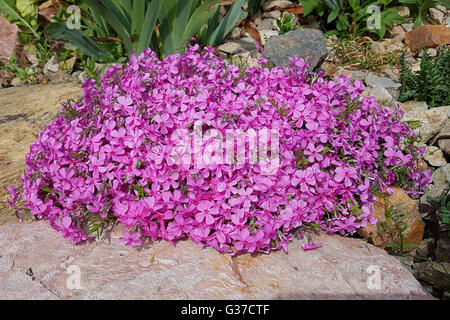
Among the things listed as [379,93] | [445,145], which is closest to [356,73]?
[379,93]

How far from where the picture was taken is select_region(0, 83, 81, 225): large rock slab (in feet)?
10.2

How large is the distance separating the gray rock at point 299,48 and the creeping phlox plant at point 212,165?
142 centimetres

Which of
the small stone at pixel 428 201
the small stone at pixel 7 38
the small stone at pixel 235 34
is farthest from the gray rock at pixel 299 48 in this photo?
the small stone at pixel 7 38

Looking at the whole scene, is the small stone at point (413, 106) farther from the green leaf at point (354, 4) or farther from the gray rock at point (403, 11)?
the gray rock at point (403, 11)

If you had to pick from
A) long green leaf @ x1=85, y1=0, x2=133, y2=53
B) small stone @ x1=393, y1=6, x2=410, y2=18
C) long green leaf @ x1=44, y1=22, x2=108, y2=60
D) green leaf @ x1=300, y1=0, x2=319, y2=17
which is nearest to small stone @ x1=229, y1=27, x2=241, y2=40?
green leaf @ x1=300, y1=0, x2=319, y2=17

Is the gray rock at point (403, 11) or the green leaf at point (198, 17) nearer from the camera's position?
the green leaf at point (198, 17)

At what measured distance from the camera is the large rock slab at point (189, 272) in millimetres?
2086

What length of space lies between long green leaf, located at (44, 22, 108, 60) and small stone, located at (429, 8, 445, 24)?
430cm

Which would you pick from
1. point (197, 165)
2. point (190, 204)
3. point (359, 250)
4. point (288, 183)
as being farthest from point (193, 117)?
point (359, 250)

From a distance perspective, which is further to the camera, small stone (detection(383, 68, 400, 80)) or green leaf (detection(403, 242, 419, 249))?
small stone (detection(383, 68, 400, 80))

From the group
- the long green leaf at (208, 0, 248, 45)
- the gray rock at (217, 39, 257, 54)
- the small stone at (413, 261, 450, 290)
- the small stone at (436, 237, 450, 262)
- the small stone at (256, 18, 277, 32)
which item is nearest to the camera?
the small stone at (413, 261, 450, 290)

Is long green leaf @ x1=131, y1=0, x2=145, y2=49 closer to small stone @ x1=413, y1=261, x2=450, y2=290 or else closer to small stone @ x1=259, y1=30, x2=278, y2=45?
small stone @ x1=259, y1=30, x2=278, y2=45

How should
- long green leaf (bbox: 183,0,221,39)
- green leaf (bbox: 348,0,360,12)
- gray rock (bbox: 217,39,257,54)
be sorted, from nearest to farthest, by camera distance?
1. long green leaf (bbox: 183,0,221,39)
2. gray rock (bbox: 217,39,257,54)
3. green leaf (bbox: 348,0,360,12)

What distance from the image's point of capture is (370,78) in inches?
170
